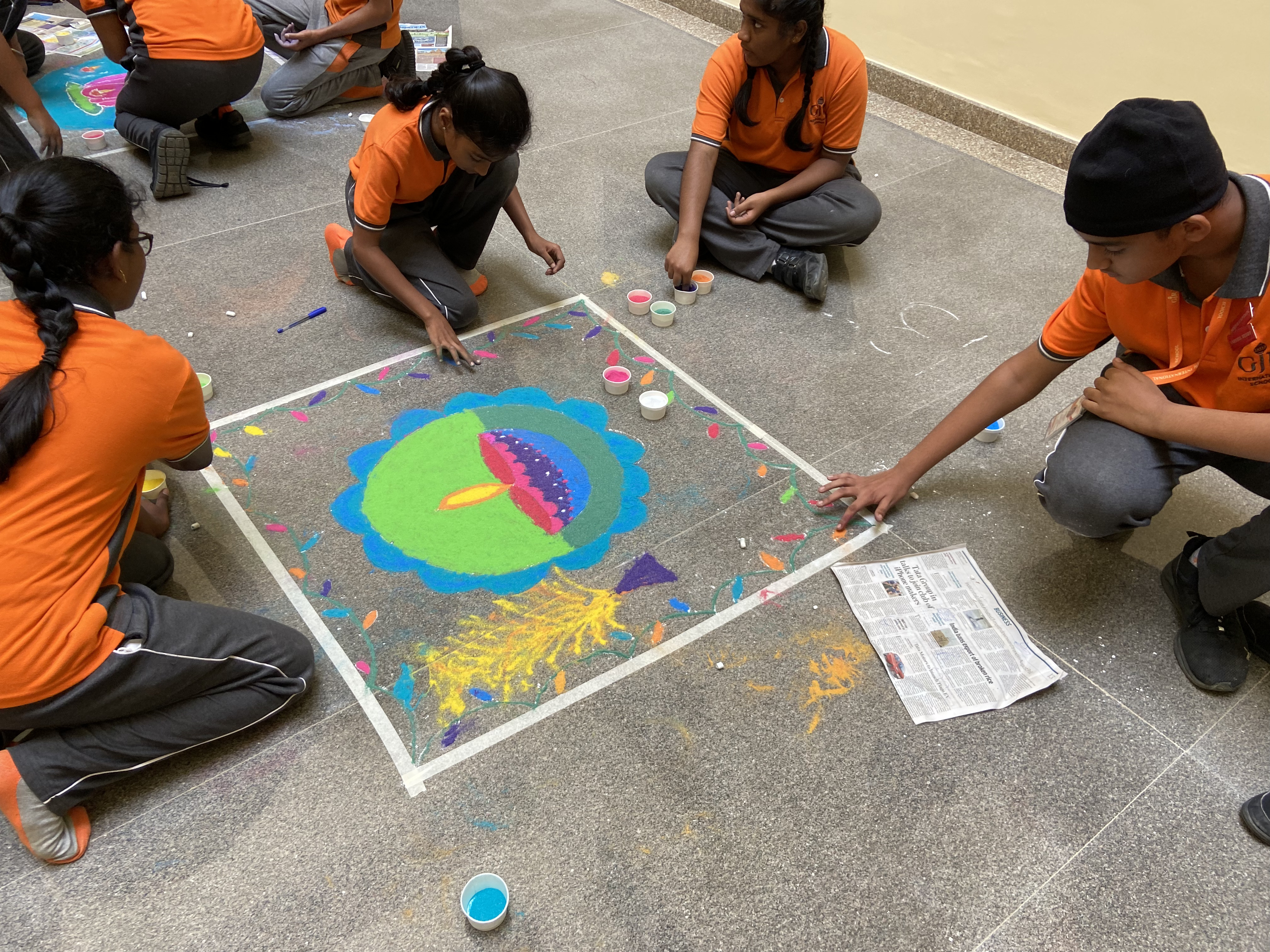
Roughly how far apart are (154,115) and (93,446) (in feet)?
7.93

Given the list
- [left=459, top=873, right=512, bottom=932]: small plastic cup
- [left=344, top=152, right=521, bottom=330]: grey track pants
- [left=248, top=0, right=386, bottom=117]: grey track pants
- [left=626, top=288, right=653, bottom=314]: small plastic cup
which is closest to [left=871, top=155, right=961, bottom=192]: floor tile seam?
[left=626, top=288, right=653, bottom=314]: small plastic cup

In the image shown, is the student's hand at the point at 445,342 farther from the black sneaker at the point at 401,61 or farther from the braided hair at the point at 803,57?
the black sneaker at the point at 401,61

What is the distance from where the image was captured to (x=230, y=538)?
1.82m

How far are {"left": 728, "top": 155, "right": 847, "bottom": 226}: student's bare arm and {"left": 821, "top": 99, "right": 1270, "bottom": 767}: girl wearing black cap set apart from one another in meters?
1.09

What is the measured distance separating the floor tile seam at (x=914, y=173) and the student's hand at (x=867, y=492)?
174 centimetres

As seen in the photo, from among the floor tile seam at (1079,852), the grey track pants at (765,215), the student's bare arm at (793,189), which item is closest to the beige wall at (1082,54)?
the grey track pants at (765,215)

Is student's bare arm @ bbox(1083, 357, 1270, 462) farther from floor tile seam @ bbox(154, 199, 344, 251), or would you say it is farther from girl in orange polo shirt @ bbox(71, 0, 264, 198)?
girl in orange polo shirt @ bbox(71, 0, 264, 198)

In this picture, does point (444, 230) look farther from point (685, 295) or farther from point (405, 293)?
point (685, 295)

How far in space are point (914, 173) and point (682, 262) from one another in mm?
1392

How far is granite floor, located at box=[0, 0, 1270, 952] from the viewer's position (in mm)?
1314

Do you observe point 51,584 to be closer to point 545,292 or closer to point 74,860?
point 74,860

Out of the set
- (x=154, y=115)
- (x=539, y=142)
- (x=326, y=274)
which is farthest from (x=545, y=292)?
(x=154, y=115)

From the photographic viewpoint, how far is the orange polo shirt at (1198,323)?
53.9 inches

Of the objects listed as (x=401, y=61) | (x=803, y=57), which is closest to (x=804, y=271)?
(x=803, y=57)
